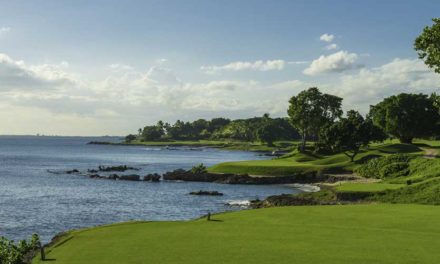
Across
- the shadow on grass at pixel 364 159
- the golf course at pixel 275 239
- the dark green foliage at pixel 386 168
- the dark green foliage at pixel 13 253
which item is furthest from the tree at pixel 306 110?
the dark green foliage at pixel 13 253

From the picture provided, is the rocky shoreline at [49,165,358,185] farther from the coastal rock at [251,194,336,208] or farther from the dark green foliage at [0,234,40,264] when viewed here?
the dark green foliage at [0,234,40,264]

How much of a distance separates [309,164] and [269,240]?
8163 centimetres

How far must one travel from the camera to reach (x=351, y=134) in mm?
103562

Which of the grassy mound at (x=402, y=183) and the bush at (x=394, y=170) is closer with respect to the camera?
the grassy mound at (x=402, y=183)

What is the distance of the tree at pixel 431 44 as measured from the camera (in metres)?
53.7

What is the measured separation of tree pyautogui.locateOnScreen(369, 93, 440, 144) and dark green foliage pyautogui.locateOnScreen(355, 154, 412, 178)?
44063mm

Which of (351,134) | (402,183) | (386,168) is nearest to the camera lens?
(402,183)

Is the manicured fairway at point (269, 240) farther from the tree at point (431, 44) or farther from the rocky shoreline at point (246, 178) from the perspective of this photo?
the rocky shoreline at point (246, 178)

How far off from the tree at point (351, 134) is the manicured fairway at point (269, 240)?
65397mm

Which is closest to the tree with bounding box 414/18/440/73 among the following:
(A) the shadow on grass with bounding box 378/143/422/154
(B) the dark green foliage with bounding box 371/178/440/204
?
(B) the dark green foliage with bounding box 371/178/440/204

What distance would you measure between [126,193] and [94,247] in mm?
54849

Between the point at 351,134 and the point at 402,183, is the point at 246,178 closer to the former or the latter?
the point at 351,134

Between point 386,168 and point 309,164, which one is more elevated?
point 386,168

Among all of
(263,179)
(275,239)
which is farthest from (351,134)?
(275,239)
